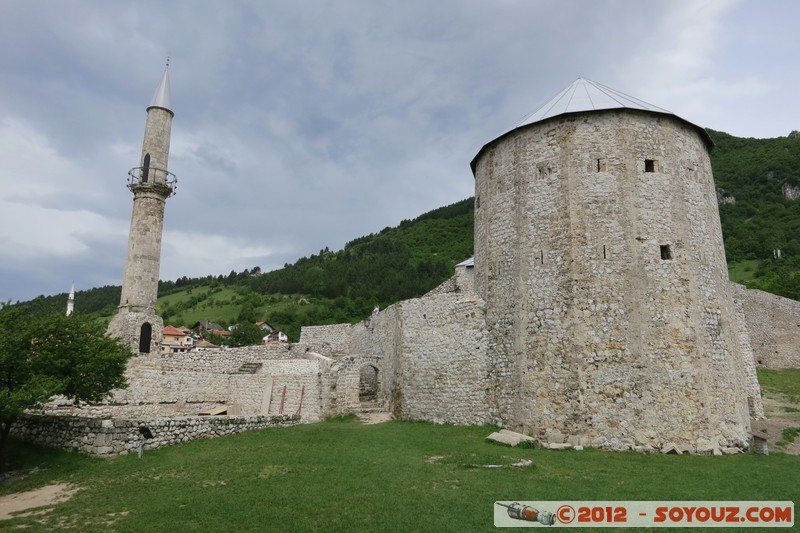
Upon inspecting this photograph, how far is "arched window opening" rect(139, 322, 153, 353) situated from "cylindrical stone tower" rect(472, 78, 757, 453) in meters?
17.9

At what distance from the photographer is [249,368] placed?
2816 centimetres

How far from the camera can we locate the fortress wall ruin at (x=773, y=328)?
38.8m

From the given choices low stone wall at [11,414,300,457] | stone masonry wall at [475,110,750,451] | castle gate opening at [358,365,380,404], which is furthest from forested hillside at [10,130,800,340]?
low stone wall at [11,414,300,457]

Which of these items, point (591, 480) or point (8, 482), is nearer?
point (591, 480)

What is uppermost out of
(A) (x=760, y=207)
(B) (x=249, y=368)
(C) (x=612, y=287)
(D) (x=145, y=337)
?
(A) (x=760, y=207)

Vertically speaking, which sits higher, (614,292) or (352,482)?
(614,292)

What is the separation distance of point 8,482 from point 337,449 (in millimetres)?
8504

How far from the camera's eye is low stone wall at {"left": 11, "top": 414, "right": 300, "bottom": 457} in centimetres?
1524

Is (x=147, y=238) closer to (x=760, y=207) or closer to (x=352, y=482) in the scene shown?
(x=352, y=482)

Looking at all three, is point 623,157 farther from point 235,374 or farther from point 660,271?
point 235,374

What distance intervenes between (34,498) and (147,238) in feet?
61.6

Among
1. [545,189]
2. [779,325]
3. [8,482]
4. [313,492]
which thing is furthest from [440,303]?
[779,325]

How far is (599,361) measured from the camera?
17.1m

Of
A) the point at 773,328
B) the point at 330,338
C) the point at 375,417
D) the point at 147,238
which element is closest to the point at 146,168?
the point at 147,238
